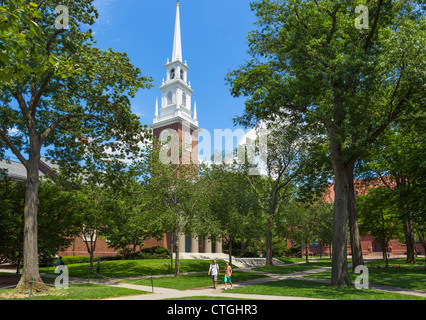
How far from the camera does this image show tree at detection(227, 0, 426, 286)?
52.0ft

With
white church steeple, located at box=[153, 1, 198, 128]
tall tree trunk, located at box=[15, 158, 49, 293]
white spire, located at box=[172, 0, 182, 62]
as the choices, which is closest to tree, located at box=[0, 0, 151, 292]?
tall tree trunk, located at box=[15, 158, 49, 293]

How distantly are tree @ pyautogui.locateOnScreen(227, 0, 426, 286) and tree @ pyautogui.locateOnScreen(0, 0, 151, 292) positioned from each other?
25.2 ft

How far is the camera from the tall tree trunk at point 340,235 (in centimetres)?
1742

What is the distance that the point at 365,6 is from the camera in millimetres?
16594

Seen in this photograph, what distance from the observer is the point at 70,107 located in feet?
61.3

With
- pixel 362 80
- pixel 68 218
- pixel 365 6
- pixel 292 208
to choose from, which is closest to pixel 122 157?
pixel 68 218

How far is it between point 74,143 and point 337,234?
17097 millimetres

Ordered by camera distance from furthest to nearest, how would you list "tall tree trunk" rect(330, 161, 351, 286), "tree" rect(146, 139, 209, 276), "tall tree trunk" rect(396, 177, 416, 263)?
"tall tree trunk" rect(396, 177, 416, 263)
"tree" rect(146, 139, 209, 276)
"tall tree trunk" rect(330, 161, 351, 286)

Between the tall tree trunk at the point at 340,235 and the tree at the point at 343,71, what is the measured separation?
52mm

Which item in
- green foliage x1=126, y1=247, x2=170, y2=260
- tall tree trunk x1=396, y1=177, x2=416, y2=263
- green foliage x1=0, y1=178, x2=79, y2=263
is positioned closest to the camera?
green foliage x1=0, y1=178, x2=79, y2=263

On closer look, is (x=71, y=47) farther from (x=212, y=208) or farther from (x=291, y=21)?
(x=212, y=208)

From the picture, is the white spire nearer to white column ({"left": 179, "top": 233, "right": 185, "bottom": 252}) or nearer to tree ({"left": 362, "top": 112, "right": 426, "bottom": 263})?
white column ({"left": 179, "top": 233, "right": 185, "bottom": 252})

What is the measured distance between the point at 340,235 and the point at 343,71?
28.9 feet

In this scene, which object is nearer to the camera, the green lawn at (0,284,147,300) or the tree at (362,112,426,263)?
the green lawn at (0,284,147,300)
